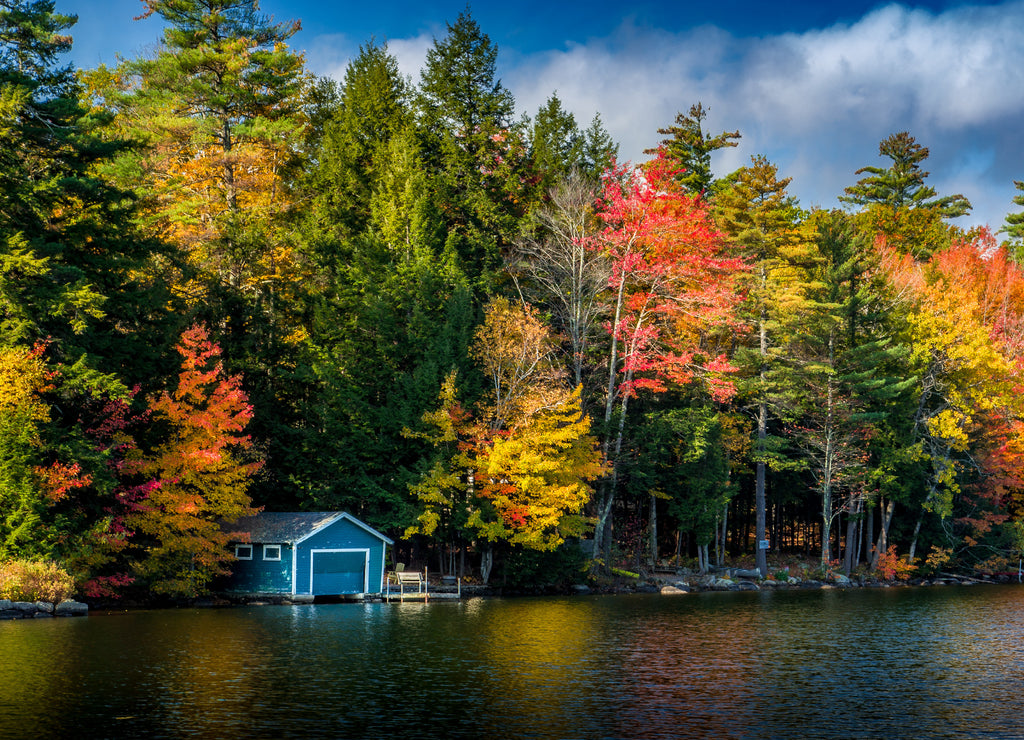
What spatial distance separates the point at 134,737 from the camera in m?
18.3

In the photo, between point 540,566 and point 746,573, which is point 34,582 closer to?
point 540,566

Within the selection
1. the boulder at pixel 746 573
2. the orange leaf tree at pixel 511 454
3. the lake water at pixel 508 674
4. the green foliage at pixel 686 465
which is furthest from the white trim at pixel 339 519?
the boulder at pixel 746 573

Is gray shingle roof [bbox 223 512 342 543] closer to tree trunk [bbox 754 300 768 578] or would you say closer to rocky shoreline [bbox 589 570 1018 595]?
rocky shoreline [bbox 589 570 1018 595]

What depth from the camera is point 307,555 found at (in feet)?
142

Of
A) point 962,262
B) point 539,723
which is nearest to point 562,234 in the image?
point 539,723

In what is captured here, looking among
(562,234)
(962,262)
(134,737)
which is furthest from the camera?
(962,262)

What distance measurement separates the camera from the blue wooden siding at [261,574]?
43156 mm

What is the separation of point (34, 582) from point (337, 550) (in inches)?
536

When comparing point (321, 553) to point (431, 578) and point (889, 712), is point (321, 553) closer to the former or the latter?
point (431, 578)

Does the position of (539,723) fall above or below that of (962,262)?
below

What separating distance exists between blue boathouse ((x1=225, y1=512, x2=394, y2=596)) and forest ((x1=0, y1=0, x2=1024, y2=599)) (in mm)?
2075

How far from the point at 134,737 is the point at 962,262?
72983mm

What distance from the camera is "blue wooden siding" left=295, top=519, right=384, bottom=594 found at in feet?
142

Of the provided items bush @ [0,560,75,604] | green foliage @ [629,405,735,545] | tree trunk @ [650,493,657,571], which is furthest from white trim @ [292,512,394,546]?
tree trunk @ [650,493,657,571]
